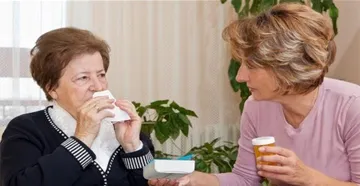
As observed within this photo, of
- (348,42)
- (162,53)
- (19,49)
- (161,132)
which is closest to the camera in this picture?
(161,132)

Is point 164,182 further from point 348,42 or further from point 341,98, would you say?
point 348,42

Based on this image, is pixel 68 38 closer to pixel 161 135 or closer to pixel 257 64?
pixel 257 64

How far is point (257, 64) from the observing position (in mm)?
1616

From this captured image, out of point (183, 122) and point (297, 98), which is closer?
point (297, 98)

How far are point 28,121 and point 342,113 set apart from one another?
0.92 metres

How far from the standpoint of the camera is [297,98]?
1725 millimetres

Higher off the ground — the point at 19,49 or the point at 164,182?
the point at 19,49

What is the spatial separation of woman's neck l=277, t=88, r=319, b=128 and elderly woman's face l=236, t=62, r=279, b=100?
6 cm

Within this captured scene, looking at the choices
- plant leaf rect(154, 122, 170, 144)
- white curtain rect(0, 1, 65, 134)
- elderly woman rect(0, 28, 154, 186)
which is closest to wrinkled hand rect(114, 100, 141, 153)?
elderly woman rect(0, 28, 154, 186)

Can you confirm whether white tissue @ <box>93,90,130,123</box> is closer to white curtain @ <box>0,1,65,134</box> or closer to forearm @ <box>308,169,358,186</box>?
forearm @ <box>308,169,358,186</box>

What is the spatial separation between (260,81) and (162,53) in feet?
4.67

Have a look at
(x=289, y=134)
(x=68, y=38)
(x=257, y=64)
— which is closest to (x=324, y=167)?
(x=289, y=134)

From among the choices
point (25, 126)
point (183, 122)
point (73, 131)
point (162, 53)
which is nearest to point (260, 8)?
point (162, 53)

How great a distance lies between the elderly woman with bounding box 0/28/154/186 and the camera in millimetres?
1621
